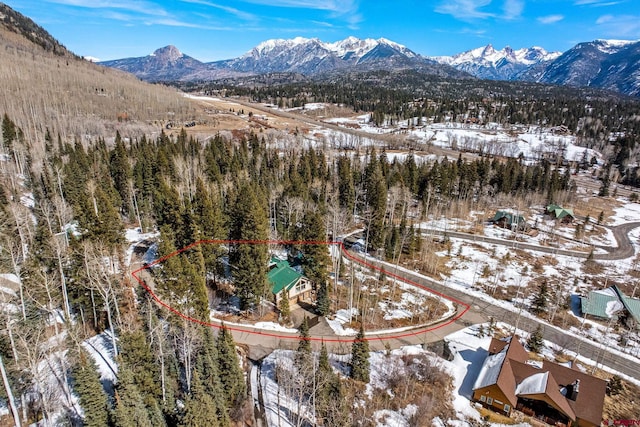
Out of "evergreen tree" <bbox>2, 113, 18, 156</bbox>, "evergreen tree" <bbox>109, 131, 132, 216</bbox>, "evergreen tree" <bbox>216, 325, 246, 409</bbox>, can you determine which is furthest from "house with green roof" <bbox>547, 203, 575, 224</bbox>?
"evergreen tree" <bbox>2, 113, 18, 156</bbox>

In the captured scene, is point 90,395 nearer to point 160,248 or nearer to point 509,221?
point 160,248

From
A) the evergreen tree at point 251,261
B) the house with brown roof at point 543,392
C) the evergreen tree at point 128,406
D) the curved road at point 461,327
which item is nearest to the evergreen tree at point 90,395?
the evergreen tree at point 128,406

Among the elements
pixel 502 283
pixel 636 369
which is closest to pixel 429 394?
pixel 636 369

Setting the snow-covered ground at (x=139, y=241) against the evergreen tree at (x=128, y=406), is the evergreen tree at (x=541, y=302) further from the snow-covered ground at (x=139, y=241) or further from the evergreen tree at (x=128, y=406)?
the snow-covered ground at (x=139, y=241)

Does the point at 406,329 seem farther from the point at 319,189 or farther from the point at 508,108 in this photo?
the point at 508,108

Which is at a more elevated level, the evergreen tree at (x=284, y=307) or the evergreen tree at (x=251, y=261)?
the evergreen tree at (x=251, y=261)
